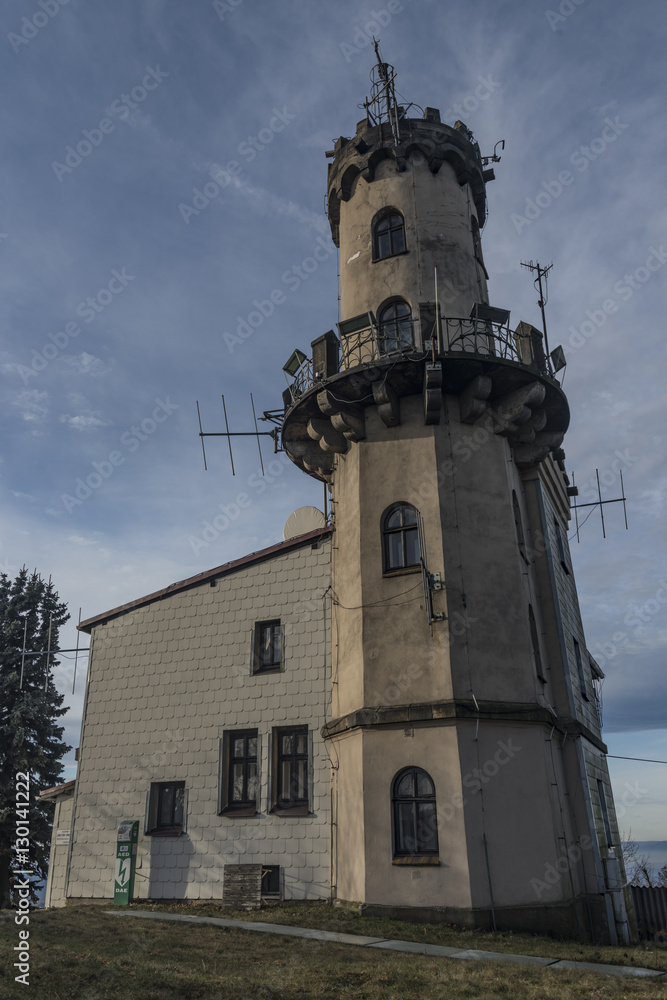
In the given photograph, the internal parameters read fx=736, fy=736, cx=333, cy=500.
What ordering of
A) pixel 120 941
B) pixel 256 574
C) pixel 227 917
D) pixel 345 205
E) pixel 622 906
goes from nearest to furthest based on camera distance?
pixel 120 941 → pixel 227 917 → pixel 622 906 → pixel 256 574 → pixel 345 205

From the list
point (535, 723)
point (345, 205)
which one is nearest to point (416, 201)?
point (345, 205)

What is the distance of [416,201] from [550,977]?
18528 mm

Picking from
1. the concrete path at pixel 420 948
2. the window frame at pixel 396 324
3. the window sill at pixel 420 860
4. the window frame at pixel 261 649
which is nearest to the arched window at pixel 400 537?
the window frame at pixel 396 324

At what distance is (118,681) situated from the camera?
21281 mm

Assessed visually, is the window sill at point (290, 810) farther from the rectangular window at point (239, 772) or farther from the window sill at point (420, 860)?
the window sill at point (420, 860)

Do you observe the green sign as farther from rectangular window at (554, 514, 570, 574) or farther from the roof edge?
rectangular window at (554, 514, 570, 574)

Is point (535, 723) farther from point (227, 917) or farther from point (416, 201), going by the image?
point (416, 201)

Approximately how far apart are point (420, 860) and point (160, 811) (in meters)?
8.40

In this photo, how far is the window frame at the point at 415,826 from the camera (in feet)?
46.3

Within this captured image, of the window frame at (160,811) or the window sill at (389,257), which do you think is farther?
the window sill at (389,257)

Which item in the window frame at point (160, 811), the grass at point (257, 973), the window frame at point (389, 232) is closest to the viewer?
the grass at point (257, 973)

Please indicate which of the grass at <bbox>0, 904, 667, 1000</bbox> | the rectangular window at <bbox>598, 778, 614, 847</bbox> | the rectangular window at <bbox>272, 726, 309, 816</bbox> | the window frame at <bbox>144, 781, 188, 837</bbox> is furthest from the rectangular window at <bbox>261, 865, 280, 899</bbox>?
the rectangular window at <bbox>598, 778, 614, 847</bbox>

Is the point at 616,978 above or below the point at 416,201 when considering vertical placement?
below

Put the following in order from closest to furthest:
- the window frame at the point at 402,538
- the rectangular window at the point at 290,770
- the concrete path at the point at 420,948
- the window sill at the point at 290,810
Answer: the concrete path at the point at 420,948
the window frame at the point at 402,538
the window sill at the point at 290,810
the rectangular window at the point at 290,770
